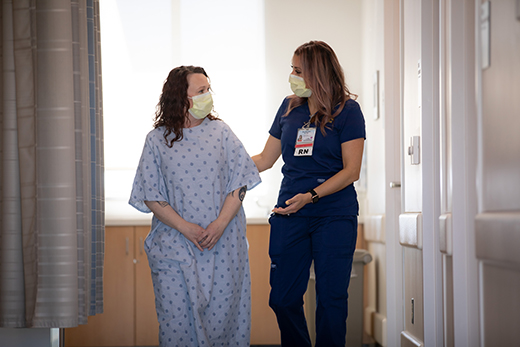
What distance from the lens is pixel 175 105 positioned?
210 cm

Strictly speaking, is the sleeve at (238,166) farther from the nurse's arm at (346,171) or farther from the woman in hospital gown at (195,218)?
the nurse's arm at (346,171)

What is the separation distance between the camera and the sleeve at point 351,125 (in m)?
2.12

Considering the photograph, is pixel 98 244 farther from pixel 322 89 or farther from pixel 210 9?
pixel 210 9

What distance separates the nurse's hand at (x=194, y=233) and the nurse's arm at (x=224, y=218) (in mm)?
15

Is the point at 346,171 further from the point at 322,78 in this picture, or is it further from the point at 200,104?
the point at 200,104

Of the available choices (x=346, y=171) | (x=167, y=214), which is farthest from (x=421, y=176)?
(x=167, y=214)

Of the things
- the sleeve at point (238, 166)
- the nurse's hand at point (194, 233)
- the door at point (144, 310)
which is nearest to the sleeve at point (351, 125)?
the sleeve at point (238, 166)

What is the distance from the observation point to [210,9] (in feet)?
13.1

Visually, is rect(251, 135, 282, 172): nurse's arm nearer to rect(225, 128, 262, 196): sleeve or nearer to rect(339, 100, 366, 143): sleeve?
rect(225, 128, 262, 196): sleeve

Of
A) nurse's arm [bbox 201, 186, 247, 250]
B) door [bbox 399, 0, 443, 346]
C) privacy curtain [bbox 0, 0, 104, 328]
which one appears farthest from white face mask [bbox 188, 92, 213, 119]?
door [bbox 399, 0, 443, 346]

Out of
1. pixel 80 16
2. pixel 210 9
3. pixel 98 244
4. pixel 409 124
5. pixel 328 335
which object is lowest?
pixel 328 335

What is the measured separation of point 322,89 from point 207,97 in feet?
1.53

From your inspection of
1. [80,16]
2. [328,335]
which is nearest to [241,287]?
[328,335]

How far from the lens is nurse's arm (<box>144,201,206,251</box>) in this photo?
1.99 metres
